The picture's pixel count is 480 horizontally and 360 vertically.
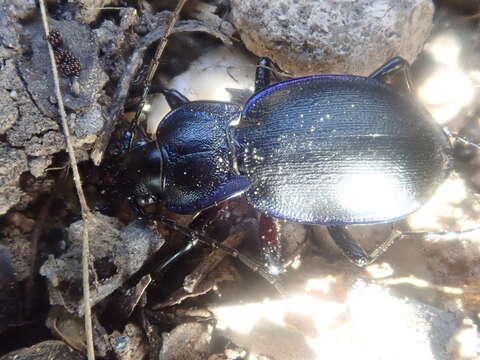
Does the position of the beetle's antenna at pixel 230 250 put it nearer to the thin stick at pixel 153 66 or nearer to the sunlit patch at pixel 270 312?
the sunlit patch at pixel 270 312

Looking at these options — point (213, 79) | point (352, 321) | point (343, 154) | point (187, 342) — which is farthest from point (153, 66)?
point (352, 321)

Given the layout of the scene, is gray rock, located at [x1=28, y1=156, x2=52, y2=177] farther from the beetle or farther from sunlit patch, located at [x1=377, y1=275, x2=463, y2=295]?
sunlit patch, located at [x1=377, y1=275, x2=463, y2=295]

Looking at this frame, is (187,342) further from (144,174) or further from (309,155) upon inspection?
(309,155)

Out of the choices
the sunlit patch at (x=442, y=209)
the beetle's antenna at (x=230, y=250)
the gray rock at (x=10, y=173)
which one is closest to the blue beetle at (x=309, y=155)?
the beetle's antenna at (x=230, y=250)

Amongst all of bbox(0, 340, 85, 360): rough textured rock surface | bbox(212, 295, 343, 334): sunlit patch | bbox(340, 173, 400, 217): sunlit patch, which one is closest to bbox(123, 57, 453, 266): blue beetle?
bbox(340, 173, 400, 217): sunlit patch

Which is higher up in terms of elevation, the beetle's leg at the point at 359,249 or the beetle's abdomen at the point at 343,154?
the beetle's abdomen at the point at 343,154

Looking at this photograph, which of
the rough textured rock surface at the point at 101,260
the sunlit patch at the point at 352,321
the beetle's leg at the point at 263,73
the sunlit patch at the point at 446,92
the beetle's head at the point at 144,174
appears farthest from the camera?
the sunlit patch at the point at 446,92

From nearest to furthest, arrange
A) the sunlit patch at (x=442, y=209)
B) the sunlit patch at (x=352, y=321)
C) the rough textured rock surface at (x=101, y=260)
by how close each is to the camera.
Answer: the rough textured rock surface at (x=101, y=260) → the sunlit patch at (x=352, y=321) → the sunlit patch at (x=442, y=209)

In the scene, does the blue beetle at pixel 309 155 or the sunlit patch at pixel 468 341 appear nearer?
the sunlit patch at pixel 468 341
